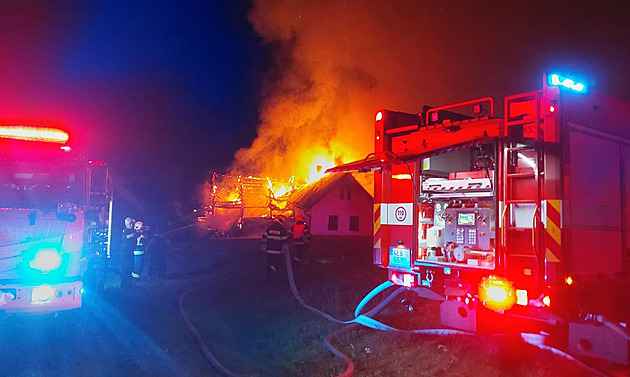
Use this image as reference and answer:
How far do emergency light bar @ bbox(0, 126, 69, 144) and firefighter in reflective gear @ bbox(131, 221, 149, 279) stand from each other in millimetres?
4444

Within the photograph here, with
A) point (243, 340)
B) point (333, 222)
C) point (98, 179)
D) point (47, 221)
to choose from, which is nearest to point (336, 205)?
point (333, 222)

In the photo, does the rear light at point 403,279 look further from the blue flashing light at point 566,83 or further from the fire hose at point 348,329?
the blue flashing light at point 566,83

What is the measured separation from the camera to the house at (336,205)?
2578 centimetres

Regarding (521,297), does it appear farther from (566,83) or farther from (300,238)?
(300,238)

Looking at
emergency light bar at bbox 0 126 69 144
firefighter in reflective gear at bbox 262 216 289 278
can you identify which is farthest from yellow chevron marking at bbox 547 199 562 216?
firefighter in reflective gear at bbox 262 216 289 278

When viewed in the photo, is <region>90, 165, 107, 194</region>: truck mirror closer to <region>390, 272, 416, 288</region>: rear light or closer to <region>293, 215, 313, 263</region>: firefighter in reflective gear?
<region>390, 272, 416, 288</region>: rear light

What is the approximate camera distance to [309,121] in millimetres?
29406

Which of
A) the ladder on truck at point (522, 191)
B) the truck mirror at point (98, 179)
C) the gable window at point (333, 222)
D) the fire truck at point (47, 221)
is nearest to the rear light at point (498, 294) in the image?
the ladder on truck at point (522, 191)

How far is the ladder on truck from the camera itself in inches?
198

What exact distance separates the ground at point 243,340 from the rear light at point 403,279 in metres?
0.69

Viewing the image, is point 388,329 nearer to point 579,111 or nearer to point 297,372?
point 297,372

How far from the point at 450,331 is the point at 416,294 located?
0.91 m

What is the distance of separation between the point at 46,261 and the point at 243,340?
2892mm

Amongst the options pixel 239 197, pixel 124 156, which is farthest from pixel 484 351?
pixel 124 156
